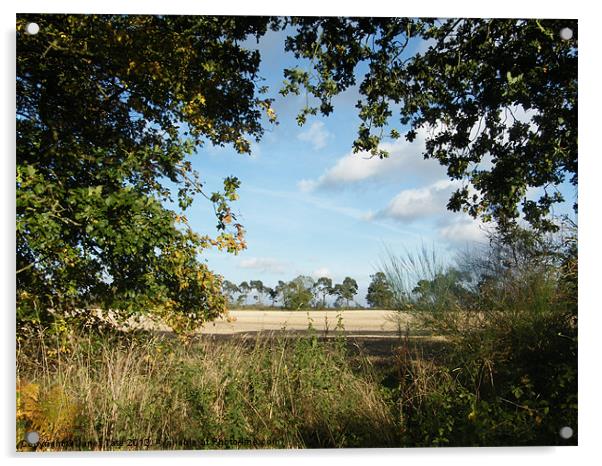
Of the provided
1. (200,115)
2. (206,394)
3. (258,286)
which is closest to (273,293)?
(258,286)

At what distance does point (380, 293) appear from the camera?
11.8 ft

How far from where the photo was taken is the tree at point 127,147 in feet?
9.91

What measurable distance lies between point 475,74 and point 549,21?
0.53 m

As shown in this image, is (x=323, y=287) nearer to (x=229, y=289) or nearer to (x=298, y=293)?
(x=298, y=293)

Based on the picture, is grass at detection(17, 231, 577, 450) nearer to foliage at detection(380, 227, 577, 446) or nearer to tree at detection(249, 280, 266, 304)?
foliage at detection(380, 227, 577, 446)

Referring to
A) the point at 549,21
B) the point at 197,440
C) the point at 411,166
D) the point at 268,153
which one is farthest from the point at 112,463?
the point at 549,21

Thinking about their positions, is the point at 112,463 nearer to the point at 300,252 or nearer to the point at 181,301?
the point at 181,301

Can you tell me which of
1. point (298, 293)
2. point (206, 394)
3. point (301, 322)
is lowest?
point (206, 394)

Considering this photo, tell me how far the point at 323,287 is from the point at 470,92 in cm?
166

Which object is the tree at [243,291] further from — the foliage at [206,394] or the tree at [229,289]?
the foliage at [206,394]

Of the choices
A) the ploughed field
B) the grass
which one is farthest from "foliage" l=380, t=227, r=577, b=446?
the ploughed field

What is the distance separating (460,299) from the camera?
12.1ft
